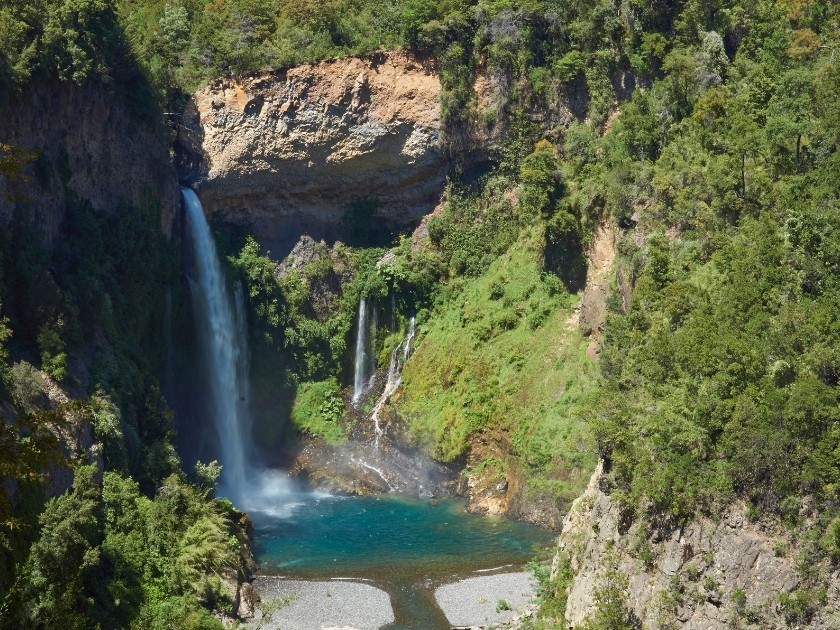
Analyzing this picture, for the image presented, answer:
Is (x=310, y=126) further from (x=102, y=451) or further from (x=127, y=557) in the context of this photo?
(x=127, y=557)

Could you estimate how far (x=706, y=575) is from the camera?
73.5 ft

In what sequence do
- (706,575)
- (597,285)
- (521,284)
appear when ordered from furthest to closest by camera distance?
(521,284) → (597,285) → (706,575)

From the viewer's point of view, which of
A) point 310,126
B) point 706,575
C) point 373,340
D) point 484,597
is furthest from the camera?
point 373,340

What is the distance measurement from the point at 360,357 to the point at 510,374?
875cm

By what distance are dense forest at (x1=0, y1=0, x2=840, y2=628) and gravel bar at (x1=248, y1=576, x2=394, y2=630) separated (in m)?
1.45

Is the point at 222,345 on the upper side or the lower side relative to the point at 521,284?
lower

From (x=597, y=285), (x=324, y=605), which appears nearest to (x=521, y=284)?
(x=597, y=285)

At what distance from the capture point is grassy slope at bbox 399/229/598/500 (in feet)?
125

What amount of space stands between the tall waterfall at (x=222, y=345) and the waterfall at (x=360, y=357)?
4.70m

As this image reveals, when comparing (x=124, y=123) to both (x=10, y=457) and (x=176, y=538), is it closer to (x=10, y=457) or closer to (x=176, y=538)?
(x=176, y=538)

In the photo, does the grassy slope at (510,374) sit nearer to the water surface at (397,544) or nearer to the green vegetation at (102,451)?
the water surface at (397,544)

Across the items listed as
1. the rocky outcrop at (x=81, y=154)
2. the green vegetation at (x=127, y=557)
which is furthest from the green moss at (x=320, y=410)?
the green vegetation at (x=127, y=557)

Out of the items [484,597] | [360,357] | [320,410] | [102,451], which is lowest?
[484,597]

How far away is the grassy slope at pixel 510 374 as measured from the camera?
38094mm
